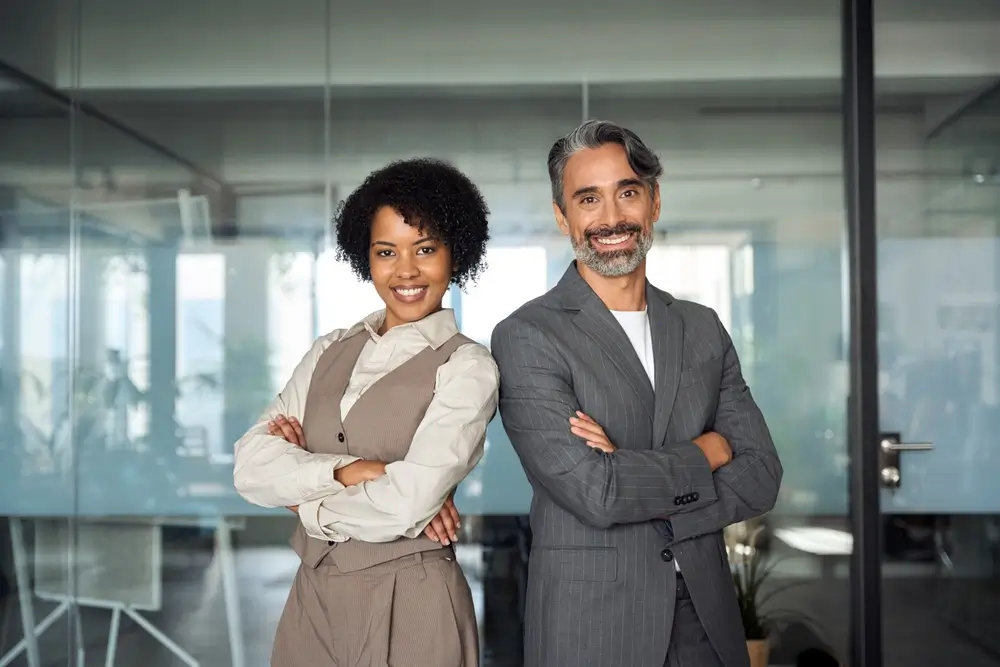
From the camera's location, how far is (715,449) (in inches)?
84.3

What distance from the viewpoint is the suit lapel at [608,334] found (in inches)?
86.0

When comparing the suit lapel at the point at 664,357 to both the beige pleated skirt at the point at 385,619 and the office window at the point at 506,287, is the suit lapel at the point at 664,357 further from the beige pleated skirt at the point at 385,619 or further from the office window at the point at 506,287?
the office window at the point at 506,287

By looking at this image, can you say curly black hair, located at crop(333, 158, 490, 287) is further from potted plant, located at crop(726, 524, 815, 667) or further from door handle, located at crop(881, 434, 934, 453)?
door handle, located at crop(881, 434, 934, 453)

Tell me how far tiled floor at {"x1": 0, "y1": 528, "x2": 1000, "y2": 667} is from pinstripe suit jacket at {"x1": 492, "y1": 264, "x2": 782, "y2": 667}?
4.85 ft

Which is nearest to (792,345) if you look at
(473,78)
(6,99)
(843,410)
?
(843,410)

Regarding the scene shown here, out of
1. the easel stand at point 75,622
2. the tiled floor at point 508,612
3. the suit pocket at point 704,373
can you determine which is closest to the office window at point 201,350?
the tiled floor at point 508,612

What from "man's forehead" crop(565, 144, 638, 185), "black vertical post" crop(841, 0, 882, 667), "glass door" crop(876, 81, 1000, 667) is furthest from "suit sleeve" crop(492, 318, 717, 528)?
"glass door" crop(876, 81, 1000, 667)

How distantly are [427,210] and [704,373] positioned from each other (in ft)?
2.29

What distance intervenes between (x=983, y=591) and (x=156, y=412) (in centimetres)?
298

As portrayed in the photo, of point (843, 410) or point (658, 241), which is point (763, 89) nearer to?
point (658, 241)

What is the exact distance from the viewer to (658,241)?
11.9 feet

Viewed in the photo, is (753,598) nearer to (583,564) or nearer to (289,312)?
(583,564)

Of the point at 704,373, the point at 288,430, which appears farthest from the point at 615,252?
the point at 288,430

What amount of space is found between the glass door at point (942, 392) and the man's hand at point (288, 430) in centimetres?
223
